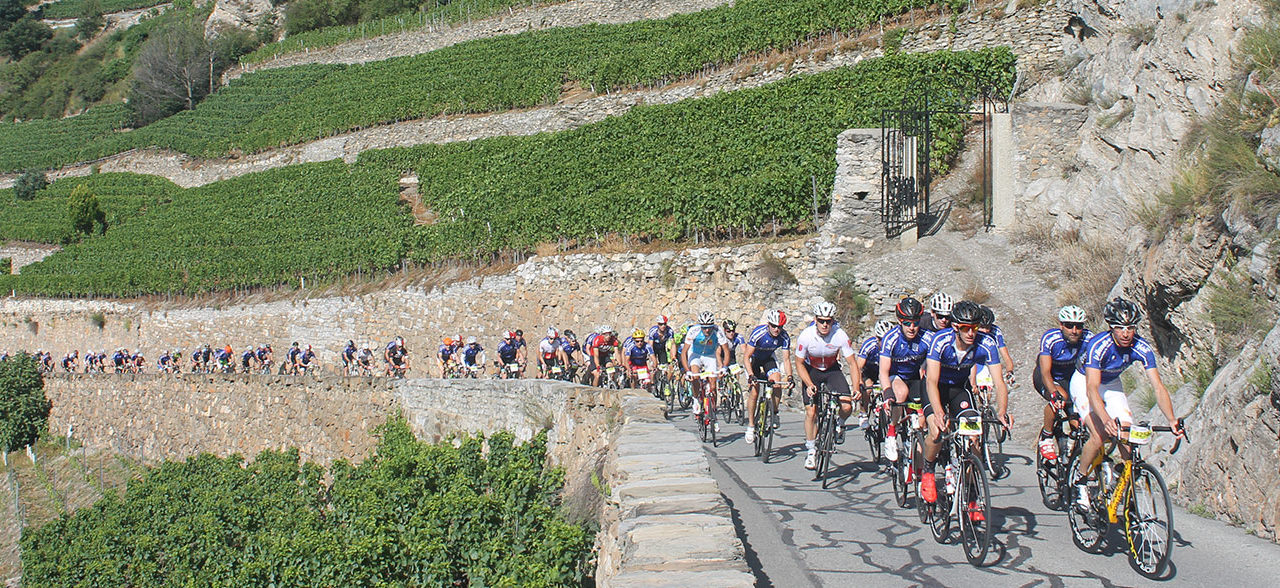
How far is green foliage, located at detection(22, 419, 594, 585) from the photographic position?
33.6 ft

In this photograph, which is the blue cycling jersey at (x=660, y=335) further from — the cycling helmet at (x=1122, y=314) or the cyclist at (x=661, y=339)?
the cycling helmet at (x=1122, y=314)

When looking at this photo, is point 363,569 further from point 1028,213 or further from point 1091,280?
point 1028,213

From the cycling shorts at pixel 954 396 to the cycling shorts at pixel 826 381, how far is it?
2.08m

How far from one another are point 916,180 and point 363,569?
1560 centimetres

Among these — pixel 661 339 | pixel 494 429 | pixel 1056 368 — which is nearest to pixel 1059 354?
pixel 1056 368

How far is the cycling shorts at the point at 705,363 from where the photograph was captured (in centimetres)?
1458

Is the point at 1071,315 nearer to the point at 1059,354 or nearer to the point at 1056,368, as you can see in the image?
the point at 1059,354

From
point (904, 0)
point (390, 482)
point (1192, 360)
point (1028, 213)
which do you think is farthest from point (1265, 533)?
point (904, 0)

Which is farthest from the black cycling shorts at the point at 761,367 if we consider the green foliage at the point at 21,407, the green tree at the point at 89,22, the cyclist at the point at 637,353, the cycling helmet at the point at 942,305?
the green tree at the point at 89,22

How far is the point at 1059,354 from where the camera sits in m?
8.28

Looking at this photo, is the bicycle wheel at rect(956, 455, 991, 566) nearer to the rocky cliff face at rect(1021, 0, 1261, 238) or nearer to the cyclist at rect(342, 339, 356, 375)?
the rocky cliff face at rect(1021, 0, 1261, 238)

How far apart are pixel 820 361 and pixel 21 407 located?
3648 centimetres

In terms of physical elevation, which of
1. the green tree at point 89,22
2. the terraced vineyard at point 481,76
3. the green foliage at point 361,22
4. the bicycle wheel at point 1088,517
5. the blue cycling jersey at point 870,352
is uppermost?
the green tree at point 89,22

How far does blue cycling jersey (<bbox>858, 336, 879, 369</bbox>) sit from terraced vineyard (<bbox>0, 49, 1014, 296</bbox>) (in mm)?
13173
